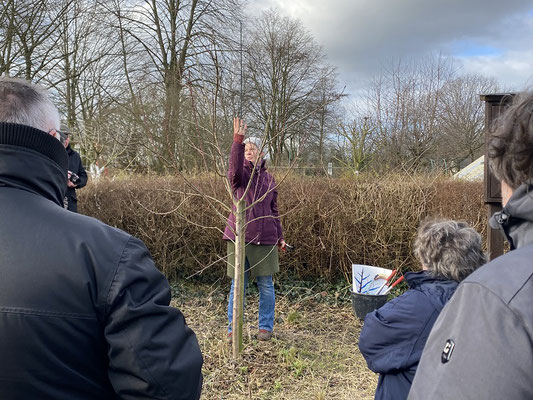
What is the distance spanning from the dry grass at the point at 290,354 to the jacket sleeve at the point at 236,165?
141 cm

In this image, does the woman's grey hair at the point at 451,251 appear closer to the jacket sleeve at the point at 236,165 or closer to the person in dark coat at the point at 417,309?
the person in dark coat at the point at 417,309

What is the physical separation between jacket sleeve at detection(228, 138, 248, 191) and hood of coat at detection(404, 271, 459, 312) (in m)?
1.74

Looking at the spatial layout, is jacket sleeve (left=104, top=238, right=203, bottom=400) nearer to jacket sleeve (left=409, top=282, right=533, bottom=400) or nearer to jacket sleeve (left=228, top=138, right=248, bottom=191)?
jacket sleeve (left=409, top=282, right=533, bottom=400)

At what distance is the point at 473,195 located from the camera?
5805 mm

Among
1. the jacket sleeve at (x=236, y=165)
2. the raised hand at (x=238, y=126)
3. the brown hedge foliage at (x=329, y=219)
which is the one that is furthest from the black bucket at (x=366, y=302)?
the raised hand at (x=238, y=126)

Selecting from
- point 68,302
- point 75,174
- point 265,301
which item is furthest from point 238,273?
point 68,302

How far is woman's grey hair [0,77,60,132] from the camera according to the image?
1.09 meters

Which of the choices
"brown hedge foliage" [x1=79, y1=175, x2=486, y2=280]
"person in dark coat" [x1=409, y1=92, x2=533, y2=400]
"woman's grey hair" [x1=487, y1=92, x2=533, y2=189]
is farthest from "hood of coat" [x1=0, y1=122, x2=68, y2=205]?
"brown hedge foliage" [x1=79, y1=175, x2=486, y2=280]

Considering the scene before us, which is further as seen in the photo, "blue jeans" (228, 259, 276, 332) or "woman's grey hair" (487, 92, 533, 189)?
"blue jeans" (228, 259, 276, 332)

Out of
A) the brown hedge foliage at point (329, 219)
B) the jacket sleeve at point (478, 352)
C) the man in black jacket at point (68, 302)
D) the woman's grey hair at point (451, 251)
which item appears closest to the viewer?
the jacket sleeve at point (478, 352)

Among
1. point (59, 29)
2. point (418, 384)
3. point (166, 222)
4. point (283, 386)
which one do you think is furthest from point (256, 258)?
point (59, 29)

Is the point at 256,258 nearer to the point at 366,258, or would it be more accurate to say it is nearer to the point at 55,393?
the point at 366,258

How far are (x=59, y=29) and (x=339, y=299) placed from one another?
949cm

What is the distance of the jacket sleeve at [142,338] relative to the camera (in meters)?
0.99
